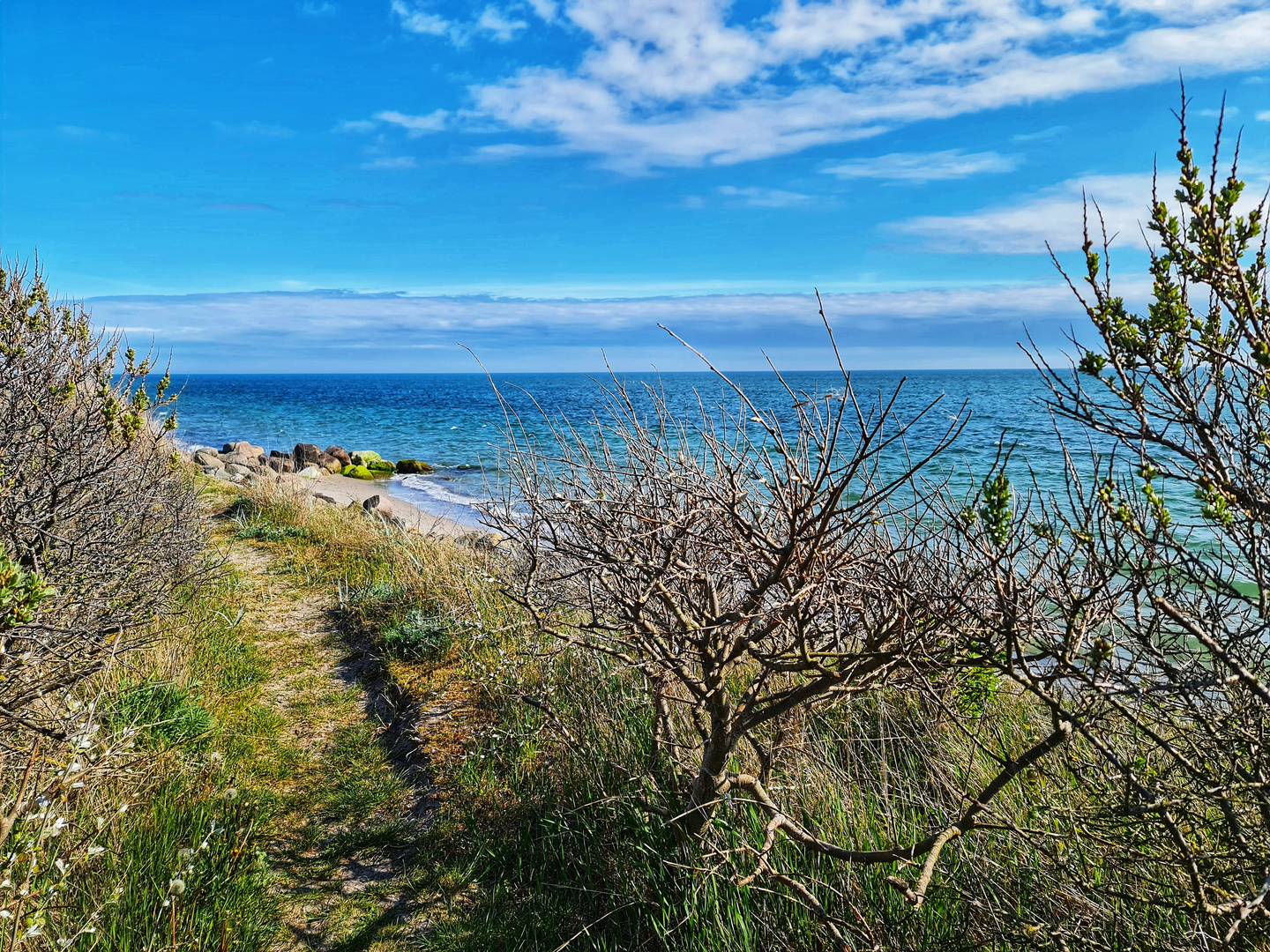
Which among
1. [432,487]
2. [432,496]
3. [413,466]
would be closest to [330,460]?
[413,466]

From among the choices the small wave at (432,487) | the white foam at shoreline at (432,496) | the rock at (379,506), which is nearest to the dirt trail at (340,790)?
the rock at (379,506)

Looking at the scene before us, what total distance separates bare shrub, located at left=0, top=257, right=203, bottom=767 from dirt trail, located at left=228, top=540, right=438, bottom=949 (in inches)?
55.0

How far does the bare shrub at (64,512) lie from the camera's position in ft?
12.1

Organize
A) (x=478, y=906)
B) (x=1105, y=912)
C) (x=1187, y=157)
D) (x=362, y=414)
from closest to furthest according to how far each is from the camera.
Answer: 1. (x=1187, y=157)
2. (x=1105, y=912)
3. (x=478, y=906)
4. (x=362, y=414)

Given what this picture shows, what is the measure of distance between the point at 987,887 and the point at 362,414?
67.3 meters

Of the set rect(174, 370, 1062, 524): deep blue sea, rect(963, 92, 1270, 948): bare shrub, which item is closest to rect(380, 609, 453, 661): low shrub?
rect(174, 370, 1062, 524): deep blue sea

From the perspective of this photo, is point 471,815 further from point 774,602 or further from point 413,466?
point 413,466

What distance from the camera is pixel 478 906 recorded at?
4027 millimetres

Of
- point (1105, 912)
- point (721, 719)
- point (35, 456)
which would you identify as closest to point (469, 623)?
point (35, 456)

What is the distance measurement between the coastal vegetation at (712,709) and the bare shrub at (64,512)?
2.0 inches

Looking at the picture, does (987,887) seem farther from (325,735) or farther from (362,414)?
(362,414)

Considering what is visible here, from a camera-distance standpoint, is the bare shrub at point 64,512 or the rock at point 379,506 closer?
the bare shrub at point 64,512

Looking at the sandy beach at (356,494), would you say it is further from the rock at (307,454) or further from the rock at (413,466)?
the rock at (413,466)

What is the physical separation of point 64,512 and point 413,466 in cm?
2761
